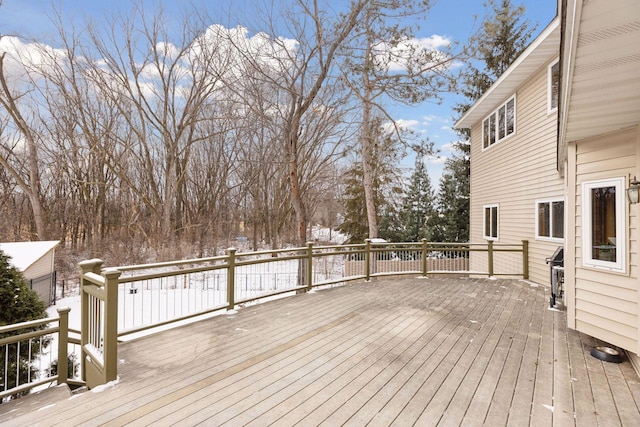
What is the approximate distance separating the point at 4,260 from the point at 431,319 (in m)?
6.42

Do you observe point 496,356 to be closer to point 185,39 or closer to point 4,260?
point 4,260

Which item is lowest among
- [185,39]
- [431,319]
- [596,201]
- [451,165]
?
[431,319]

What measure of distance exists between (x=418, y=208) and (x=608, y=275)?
15116 mm

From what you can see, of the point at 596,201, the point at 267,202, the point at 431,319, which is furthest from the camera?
the point at 267,202

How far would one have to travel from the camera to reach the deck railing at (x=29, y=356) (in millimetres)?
3068

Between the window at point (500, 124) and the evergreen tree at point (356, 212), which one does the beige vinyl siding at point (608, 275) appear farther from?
the evergreen tree at point (356, 212)

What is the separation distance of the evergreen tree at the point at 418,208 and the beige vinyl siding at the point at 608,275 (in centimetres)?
1340

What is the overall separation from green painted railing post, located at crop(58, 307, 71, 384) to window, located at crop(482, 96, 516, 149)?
421 inches

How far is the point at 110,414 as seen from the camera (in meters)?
2.45

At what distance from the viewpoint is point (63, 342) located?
340 cm

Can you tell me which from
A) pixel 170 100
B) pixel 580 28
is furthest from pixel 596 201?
pixel 170 100

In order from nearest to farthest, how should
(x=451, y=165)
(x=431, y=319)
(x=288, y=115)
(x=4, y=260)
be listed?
1. (x=4, y=260)
2. (x=431, y=319)
3. (x=288, y=115)
4. (x=451, y=165)

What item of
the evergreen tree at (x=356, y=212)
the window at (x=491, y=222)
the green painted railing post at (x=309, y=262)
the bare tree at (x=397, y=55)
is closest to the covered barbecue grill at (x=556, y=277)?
the window at (x=491, y=222)

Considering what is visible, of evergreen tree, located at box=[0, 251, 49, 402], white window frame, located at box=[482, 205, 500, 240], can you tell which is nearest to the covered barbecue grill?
white window frame, located at box=[482, 205, 500, 240]
